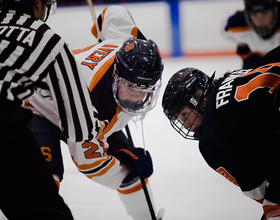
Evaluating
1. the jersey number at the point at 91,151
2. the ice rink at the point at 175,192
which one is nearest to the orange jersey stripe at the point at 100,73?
the jersey number at the point at 91,151

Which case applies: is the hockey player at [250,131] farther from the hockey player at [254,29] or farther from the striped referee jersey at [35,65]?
the hockey player at [254,29]

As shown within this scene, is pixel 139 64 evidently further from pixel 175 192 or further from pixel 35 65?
pixel 175 192

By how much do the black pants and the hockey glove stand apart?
71 cm

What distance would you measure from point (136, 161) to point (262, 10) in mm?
2024

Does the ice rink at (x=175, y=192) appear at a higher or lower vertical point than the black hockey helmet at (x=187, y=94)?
lower

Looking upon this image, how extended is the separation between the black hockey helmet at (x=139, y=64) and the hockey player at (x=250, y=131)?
517 mm

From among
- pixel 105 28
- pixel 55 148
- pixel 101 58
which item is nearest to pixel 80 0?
pixel 105 28

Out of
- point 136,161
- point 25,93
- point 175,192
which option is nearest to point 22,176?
point 25,93

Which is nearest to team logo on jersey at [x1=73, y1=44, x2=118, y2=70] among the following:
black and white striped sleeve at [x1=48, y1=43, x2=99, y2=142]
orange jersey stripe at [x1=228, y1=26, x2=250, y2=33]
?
black and white striped sleeve at [x1=48, y1=43, x2=99, y2=142]

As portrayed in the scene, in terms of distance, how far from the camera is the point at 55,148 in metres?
1.79

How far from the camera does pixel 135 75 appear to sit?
1.84 metres

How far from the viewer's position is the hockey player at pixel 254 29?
317cm

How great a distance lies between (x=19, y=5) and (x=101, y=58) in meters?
0.82

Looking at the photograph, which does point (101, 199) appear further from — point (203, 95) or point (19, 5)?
point (19, 5)
